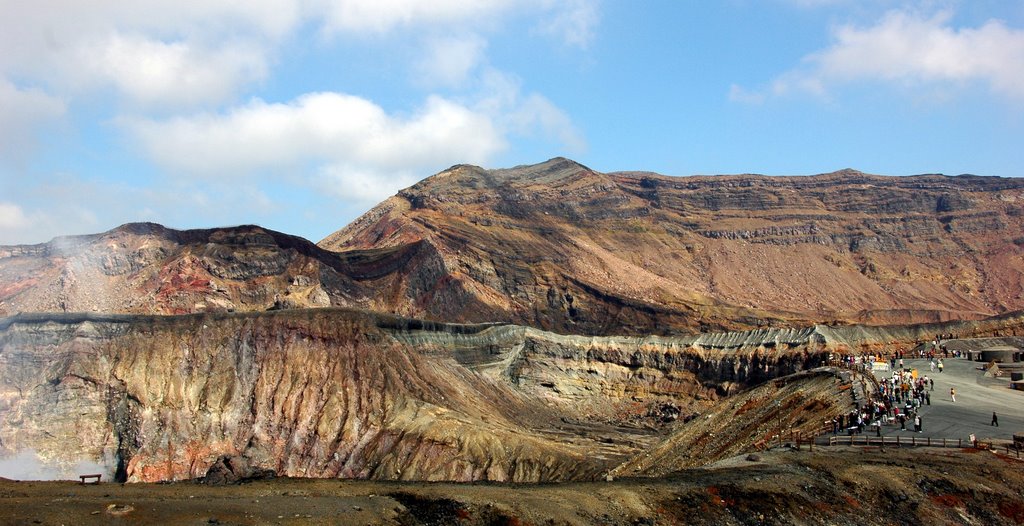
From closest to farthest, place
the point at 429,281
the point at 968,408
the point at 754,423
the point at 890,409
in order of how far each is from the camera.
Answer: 1. the point at 890,409
2. the point at 968,408
3. the point at 754,423
4. the point at 429,281

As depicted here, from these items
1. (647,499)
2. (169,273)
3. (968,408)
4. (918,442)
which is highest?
(169,273)

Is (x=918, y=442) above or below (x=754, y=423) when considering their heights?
above

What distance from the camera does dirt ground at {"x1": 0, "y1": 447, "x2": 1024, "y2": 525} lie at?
106 ft

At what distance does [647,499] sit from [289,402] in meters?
56.4

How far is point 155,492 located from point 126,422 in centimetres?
4748

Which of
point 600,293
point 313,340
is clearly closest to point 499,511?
point 313,340

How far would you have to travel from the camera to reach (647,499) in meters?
36.6

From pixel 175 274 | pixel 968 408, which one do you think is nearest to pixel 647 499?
pixel 968 408

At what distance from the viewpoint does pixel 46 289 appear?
125250mm

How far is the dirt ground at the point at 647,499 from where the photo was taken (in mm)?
32438

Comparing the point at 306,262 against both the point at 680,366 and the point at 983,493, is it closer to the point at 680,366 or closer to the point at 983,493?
the point at 680,366

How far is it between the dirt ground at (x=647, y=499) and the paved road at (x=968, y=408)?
6.61 meters

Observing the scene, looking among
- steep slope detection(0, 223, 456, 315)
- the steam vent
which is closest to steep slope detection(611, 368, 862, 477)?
the steam vent

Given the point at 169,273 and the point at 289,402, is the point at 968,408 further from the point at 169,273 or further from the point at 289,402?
the point at 169,273
